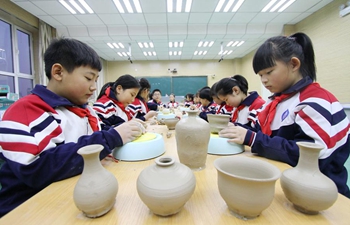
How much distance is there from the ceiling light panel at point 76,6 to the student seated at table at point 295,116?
13.3 feet

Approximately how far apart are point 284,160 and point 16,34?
5.82m

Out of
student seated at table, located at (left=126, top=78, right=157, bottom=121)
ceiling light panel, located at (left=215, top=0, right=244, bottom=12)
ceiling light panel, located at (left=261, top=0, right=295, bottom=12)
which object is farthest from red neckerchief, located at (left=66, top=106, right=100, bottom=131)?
ceiling light panel, located at (left=261, top=0, right=295, bottom=12)

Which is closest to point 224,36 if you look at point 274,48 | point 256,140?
point 274,48

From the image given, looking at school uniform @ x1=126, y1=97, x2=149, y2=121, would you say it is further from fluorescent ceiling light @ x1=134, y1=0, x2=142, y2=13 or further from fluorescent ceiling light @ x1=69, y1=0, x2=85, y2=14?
fluorescent ceiling light @ x1=69, y1=0, x2=85, y2=14

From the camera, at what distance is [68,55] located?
0.90m

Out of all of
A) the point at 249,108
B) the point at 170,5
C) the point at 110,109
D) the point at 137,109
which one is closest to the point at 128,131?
the point at 110,109

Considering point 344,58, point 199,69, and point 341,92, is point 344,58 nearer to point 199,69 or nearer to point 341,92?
point 341,92

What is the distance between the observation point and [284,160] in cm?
81

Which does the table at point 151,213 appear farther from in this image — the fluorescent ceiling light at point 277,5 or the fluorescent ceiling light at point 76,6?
the fluorescent ceiling light at point 277,5

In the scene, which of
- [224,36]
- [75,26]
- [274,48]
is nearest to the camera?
[274,48]

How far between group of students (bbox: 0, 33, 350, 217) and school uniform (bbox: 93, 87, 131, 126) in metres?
0.88

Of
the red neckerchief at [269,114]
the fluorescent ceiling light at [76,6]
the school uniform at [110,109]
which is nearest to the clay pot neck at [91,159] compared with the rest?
the red neckerchief at [269,114]

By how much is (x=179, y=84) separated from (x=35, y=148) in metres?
8.54

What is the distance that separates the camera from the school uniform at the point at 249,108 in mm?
1612
